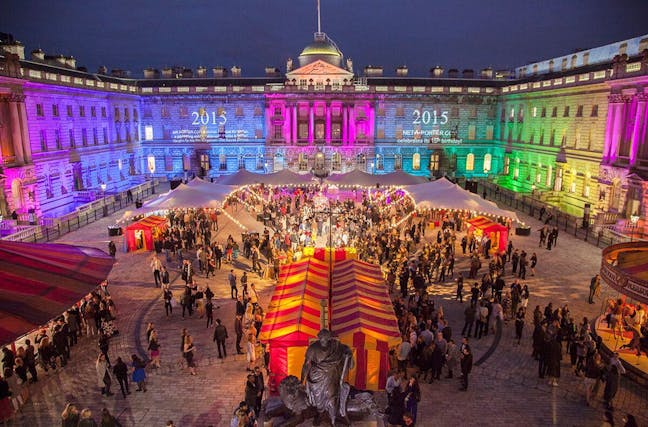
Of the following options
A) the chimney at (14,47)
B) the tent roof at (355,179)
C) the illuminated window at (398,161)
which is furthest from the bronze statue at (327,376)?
the illuminated window at (398,161)

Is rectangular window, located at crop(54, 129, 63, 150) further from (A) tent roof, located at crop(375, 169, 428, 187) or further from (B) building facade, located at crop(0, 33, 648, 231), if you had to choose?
(A) tent roof, located at crop(375, 169, 428, 187)

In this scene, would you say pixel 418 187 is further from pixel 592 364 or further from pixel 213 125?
pixel 213 125

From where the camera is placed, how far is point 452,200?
93.7 feet

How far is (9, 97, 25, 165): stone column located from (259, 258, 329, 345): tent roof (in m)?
26.6

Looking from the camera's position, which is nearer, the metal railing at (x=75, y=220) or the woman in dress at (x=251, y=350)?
the woman in dress at (x=251, y=350)

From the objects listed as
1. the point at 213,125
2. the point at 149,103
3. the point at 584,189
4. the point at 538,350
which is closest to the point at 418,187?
the point at 584,189

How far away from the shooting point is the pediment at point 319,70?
5578cm

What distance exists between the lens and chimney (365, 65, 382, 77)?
61312 mm

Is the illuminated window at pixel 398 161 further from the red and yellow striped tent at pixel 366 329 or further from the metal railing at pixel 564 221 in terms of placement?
the red and yellow striped tent at pixel 366 329

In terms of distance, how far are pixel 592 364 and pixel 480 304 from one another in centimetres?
447

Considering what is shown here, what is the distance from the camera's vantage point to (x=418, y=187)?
110ft

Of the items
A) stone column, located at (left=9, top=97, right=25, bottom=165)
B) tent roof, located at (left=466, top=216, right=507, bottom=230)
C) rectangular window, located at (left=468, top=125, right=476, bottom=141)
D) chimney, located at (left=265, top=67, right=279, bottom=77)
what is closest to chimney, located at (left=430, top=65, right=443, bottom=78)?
rectangular window, located at (left=468, top=125, right=476, bottom=141)

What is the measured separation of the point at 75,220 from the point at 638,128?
3803cm

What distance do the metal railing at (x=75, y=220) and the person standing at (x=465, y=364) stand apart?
24.2 m
